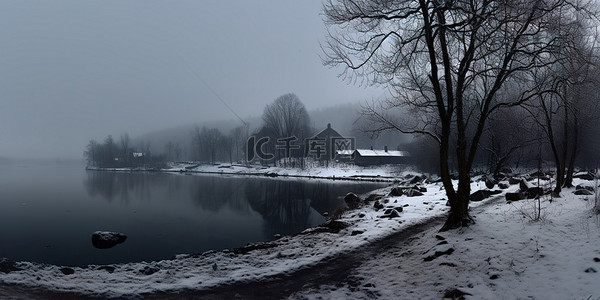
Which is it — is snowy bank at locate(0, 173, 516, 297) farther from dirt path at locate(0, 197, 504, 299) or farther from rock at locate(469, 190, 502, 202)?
rock at locate(469, 190, 502, 202)

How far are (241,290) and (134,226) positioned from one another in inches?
652

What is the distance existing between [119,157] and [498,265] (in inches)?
5505

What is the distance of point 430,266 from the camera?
8.05 metres

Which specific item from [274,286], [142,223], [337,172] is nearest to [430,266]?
[274,286]

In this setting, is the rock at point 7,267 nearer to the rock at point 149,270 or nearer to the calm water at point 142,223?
the calm water at point 142,223

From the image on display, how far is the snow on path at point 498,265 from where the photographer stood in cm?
618

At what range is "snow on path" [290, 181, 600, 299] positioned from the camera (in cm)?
618

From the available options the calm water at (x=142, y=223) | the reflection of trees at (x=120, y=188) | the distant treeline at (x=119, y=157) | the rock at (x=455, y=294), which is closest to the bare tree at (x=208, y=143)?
the distant treeline at (x=119, y=157)

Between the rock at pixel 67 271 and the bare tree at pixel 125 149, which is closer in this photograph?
the rock at pixel 67 271

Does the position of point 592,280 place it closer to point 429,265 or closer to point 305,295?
point 429,265

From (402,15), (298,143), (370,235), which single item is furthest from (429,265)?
(298,143)

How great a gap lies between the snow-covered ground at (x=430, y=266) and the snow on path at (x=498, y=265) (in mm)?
17

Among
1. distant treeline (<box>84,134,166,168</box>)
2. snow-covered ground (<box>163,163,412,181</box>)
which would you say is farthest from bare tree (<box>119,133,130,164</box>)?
snow-covered ground (<box>163,163,412,181</box>)

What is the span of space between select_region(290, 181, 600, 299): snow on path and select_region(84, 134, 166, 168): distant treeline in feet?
361
